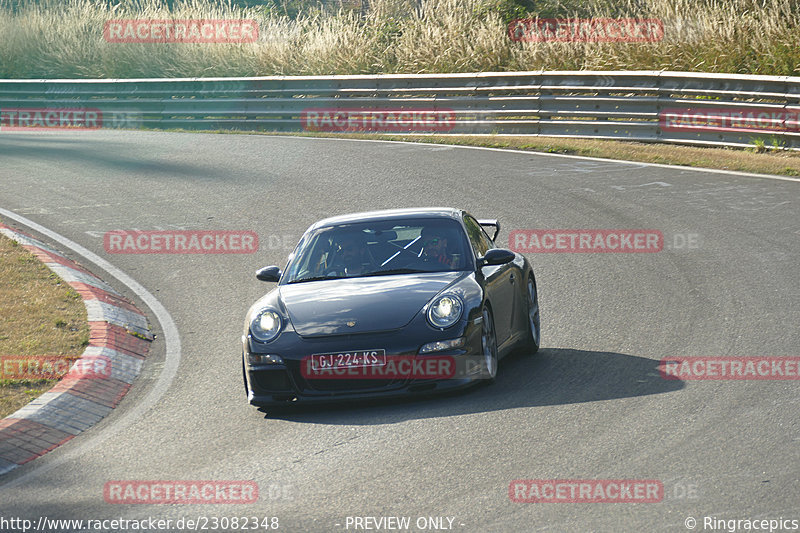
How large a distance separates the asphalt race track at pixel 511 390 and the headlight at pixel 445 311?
0.57 meters

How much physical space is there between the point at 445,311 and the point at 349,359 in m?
0.79

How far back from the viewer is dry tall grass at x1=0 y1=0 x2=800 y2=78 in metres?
21.9

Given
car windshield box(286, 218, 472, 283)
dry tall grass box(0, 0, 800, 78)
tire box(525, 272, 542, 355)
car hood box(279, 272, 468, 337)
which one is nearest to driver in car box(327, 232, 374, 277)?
car windshield box(286, 218, 472, 283)

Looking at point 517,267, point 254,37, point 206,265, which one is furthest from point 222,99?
point 517,267

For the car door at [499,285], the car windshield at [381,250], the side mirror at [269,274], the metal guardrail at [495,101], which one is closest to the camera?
the car door at [499,285]

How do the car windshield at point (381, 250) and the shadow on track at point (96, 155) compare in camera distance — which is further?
the shadow on track at point (96, 155)

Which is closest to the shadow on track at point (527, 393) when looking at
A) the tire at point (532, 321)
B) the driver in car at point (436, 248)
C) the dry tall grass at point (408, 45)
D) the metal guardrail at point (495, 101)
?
the tire at point (532, 321)

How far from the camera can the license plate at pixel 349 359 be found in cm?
771

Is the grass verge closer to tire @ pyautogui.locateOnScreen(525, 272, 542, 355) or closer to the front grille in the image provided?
the front grille

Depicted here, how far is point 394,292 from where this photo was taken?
823cm

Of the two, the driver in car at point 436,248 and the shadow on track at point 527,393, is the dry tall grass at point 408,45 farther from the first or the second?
the shadow on track at point 527,393

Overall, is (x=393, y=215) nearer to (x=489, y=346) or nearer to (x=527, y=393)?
(x=489, y=346)

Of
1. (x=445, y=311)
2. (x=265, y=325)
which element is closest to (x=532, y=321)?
(x=445, y=311)

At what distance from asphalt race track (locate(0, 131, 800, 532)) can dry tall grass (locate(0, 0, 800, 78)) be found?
5186 mm
